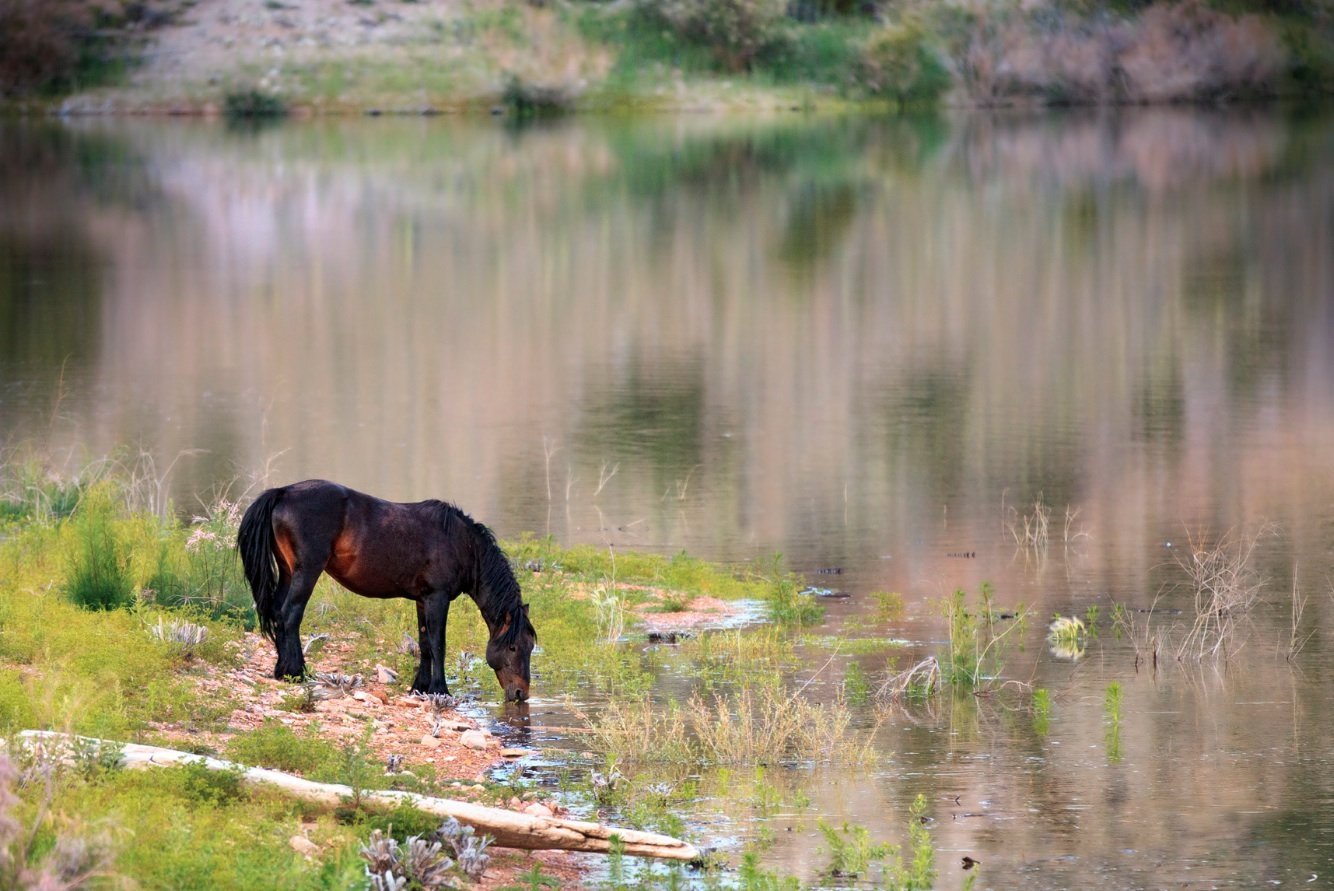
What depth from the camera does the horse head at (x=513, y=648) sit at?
46.5 feet

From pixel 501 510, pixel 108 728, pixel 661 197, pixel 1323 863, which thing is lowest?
pixel 661 197

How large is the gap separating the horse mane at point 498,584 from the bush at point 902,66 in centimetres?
6836

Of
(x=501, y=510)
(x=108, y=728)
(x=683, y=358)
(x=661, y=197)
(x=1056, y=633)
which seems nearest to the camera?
(x=108, y=728)

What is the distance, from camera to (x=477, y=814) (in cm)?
1071

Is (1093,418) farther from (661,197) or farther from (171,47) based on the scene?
(171,47)

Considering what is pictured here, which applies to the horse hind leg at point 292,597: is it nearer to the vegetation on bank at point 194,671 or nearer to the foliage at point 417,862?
the vegetation on bank at point 194,671

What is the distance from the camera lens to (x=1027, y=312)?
133ft

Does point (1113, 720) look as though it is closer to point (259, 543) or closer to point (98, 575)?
point (259, 543)

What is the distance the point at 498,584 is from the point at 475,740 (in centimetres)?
139

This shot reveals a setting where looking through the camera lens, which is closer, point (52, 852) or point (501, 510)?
point (52, 852)

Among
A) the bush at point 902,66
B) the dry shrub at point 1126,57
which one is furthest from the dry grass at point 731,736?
the dry shrub at point 1126,57

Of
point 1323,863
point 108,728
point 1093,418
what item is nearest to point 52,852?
point 108,728

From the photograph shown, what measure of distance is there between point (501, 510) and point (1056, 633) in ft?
23.2

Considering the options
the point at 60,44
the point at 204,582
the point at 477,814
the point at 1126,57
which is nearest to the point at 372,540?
the point at 204,582
